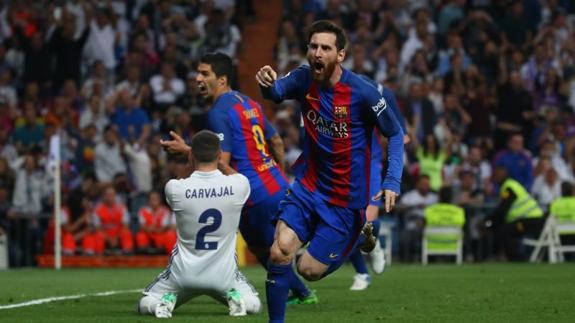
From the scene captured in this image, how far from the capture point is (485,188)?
25.5 metres

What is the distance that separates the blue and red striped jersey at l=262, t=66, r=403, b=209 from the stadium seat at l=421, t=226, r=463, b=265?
13.8 m

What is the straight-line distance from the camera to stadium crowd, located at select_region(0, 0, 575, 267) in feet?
79.5

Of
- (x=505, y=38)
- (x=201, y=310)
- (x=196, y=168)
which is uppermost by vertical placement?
(x=505, y=38)

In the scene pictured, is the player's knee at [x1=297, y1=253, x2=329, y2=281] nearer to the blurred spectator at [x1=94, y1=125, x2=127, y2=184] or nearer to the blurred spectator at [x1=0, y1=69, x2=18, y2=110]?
the blurred spectator at [x1=94, y1=125, x2=127, y2=184]

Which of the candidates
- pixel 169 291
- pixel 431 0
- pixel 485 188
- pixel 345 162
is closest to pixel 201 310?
pixel 169 291

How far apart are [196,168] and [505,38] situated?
1812cm

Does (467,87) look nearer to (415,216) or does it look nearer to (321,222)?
(415,216)

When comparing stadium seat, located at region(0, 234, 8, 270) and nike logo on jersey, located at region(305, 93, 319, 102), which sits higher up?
nike logo on jersey, located at region(305, 93, 319, 102)

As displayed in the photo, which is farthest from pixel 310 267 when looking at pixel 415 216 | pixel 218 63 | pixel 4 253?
pixel 415 216

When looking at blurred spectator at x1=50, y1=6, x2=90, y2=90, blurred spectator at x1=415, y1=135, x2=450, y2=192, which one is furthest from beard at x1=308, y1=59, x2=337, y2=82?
blurred spectator at x1=50, y1=6, x2=90, y2=90

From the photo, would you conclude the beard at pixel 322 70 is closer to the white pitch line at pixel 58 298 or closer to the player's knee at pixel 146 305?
the player's knee at pixel 146 305

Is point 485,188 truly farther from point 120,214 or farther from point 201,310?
point 201,310

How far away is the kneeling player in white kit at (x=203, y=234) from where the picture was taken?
37.2ft

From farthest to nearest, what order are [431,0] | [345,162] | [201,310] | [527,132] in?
[431,0] → [527,132] → [201,310] → [345,162]
